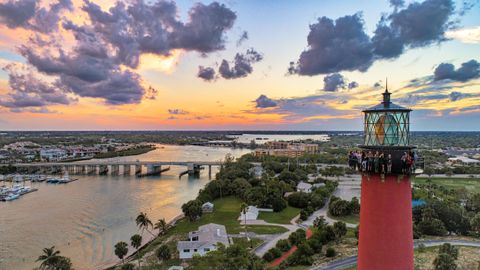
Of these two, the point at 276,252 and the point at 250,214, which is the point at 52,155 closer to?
the point at 250,214

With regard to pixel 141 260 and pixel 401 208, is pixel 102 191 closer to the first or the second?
pixel 141 260

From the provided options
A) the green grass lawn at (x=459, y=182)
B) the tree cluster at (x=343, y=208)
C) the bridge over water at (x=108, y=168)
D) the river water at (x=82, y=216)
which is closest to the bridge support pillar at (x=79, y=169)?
the bridge over water at (x=108, y=168)

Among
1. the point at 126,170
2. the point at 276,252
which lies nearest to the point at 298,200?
the point at 276,252

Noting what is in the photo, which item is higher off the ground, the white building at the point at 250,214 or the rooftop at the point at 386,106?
the rooftop at the point at 386,106

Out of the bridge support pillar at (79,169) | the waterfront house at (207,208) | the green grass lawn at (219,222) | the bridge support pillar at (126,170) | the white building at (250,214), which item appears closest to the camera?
the green grass lawn at (219,222)

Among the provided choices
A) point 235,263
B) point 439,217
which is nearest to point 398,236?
point 235,263

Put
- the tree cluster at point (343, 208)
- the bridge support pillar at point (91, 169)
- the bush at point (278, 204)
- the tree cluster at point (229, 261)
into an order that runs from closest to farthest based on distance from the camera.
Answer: the tree cluster at point (229, 261), the tree cluster at point (343, 208), the bush at point (278, 204), the bridge support pillar at point (91, 169)

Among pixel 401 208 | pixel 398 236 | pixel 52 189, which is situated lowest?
pixel 52 189

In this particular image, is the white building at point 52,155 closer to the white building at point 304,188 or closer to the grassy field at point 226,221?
the grassy field at point 226,221
